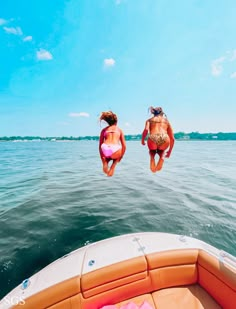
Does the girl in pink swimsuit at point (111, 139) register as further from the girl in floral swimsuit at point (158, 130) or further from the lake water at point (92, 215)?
the lake water at point (92, 215)

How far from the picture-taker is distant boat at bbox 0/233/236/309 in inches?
120

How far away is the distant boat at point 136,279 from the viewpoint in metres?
3.06

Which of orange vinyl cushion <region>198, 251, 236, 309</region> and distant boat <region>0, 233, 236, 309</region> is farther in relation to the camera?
orange vinyl cushion <region>198, 251, 236, 309</region>

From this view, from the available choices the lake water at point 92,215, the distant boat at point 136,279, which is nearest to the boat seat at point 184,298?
the distant boat at point 136,279

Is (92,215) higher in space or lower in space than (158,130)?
lower

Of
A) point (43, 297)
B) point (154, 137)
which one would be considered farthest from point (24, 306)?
point (154, 137)

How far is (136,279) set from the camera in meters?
3.60

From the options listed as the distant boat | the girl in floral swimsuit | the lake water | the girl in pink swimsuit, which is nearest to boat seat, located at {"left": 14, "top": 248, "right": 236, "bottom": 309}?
the distant boat

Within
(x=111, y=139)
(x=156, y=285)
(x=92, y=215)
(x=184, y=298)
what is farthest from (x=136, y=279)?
(x=92, y=215)

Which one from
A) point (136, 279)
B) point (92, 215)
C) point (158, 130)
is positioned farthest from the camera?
point (92, 215)

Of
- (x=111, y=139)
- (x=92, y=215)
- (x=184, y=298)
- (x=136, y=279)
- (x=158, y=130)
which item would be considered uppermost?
(x=158, y=130)

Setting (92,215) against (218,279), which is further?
(92,215)

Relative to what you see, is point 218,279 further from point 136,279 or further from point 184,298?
point 136,279

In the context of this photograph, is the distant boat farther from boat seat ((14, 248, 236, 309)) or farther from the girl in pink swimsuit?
the girl in pink swimsuit
